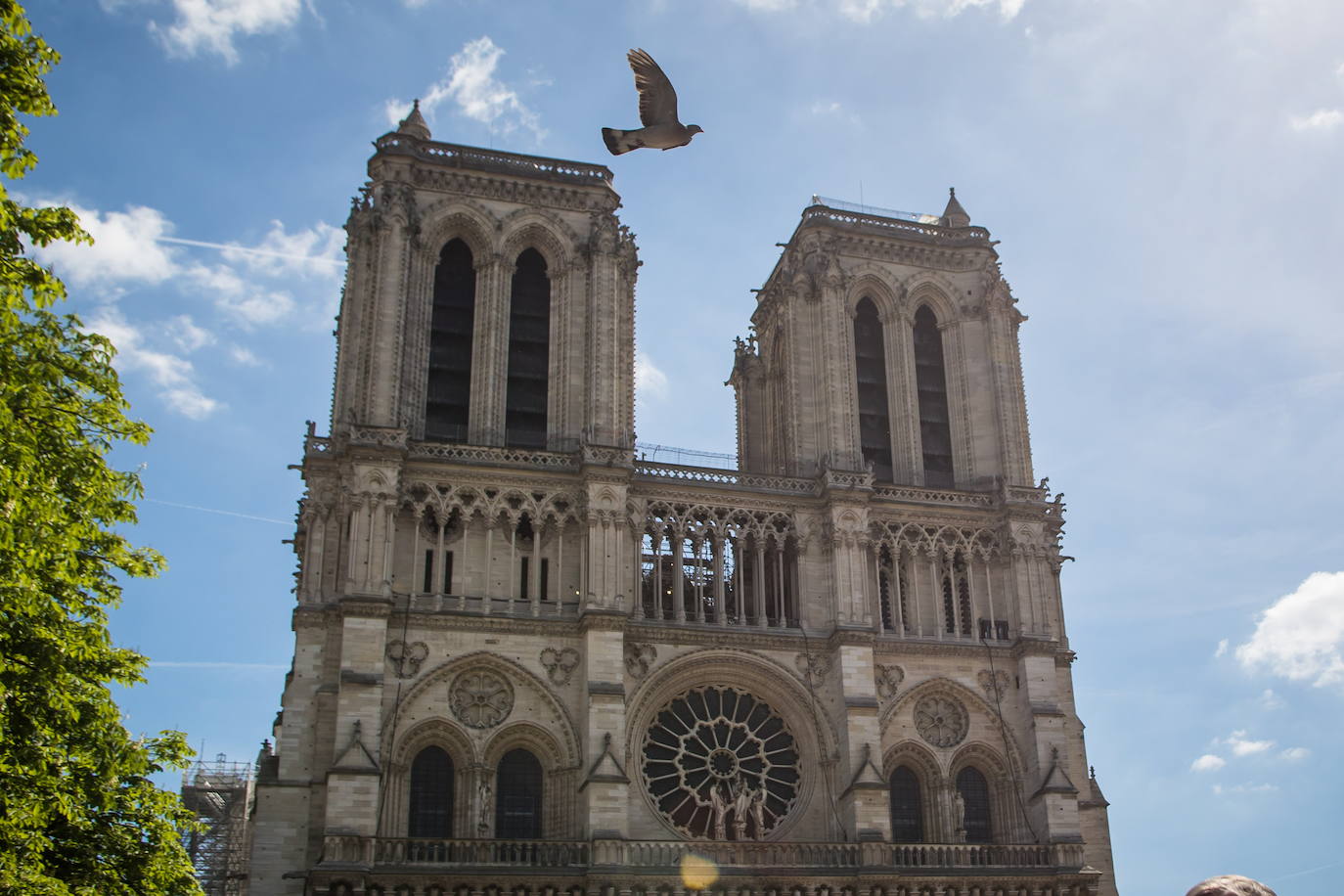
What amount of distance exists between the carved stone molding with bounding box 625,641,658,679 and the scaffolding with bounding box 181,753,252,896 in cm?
2166

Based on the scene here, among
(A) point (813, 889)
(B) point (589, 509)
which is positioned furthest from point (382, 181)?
(A) point (813, 889)

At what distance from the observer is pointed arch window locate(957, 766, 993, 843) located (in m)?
37.5

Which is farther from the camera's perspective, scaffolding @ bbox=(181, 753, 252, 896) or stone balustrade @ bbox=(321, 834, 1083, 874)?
scaffolding @ bbox=(181, 753, 252, 896)

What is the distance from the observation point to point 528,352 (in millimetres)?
40625

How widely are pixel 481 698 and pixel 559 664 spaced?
2.04m

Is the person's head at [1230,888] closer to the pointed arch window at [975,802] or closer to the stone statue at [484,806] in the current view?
the stone statue at [484,806]

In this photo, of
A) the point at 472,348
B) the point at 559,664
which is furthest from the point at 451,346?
the point at 559,664

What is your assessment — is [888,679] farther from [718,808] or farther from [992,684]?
[718,808]

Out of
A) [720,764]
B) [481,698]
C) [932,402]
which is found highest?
[932,402]

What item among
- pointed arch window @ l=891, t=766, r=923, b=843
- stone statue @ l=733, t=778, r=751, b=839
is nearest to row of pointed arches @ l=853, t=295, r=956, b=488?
pointed arch window @ l=891, t=766, r=923, b=843

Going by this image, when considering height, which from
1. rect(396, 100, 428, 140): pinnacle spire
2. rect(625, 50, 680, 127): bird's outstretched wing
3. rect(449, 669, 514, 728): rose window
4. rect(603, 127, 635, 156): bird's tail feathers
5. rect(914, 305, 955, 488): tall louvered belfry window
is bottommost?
rect(449, 669, 514, 728): rose window

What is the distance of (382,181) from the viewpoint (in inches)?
1565

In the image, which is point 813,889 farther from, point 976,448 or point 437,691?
point 976,448

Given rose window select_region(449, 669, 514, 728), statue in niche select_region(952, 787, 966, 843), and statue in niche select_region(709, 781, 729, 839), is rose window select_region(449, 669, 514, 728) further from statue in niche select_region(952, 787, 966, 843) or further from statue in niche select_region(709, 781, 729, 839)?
statue in niche select_region(952, 787, 966, 843)
